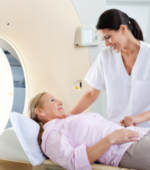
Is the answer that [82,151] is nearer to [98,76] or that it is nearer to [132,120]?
[132,120]

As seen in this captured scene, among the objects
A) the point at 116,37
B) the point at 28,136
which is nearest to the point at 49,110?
the point at 28,136

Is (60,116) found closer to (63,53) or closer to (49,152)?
(49,152)

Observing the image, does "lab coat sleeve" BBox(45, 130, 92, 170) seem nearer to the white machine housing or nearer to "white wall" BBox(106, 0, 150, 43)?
the white machine housing

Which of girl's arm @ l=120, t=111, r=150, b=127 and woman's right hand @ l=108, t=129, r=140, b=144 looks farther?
girl's arm @ l=120, t=111, r=150, b=127

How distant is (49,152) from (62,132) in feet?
0.45

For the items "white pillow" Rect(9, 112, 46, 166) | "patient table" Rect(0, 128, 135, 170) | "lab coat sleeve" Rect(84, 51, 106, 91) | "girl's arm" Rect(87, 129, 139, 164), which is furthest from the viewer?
"lab coat sleeve" Rect(84, 51, 106, 91)

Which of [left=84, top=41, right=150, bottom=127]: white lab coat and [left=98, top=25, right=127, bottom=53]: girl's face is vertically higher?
[left=98, top=25, right=127, bottom=53]: girl's face

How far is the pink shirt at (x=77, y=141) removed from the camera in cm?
120

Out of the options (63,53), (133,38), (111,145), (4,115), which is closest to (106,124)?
(111,145)

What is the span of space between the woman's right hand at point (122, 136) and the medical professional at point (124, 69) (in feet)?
0.65

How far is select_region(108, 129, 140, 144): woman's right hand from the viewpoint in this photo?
3.94 feet

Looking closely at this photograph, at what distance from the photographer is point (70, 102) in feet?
6.45

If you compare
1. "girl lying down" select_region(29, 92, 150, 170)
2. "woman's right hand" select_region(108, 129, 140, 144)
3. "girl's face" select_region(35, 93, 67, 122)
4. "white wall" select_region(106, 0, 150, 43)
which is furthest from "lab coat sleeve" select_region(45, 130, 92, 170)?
"white wall" select_region(106, 0, 150, 43)

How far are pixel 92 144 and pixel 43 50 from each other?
2.80 feet
